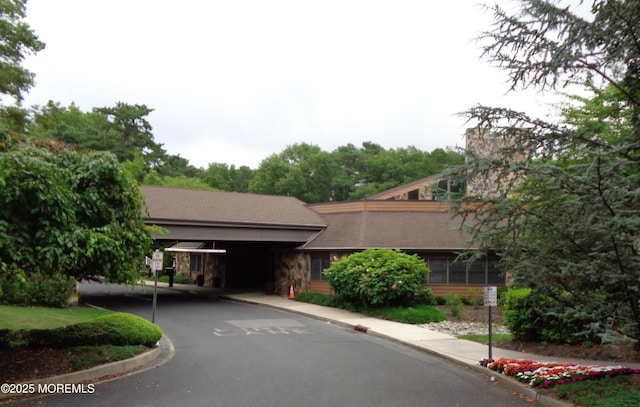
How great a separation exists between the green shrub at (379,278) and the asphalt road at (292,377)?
341 centimetres

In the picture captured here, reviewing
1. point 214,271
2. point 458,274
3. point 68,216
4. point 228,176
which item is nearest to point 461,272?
point 458,274

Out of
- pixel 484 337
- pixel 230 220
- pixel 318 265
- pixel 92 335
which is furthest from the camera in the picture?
pixel 318 265

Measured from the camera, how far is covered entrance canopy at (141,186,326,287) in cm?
2480

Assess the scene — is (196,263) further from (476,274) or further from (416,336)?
(416,336)

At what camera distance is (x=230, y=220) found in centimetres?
2645

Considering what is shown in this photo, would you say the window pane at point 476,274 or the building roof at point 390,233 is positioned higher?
the building roof at point 390,233

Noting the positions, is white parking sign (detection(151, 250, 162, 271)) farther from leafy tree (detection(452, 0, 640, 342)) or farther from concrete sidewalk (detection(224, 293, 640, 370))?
leafy tree (detection(452, 0, 640, 342))

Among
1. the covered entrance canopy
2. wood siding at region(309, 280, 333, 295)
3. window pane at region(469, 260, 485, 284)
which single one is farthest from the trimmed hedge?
window pane at region(469, 260, 485, 284)

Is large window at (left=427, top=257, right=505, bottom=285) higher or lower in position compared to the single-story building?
lower

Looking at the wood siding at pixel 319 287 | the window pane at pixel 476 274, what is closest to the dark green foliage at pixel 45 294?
the wood siding at pixel 319 287

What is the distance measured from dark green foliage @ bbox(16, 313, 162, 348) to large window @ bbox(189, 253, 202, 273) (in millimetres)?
27518

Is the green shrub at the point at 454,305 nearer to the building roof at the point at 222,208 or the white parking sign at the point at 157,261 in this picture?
the building roof at the point at 222,208

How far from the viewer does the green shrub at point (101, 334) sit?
11344 millimetres

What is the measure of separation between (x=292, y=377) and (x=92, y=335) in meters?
4.92
